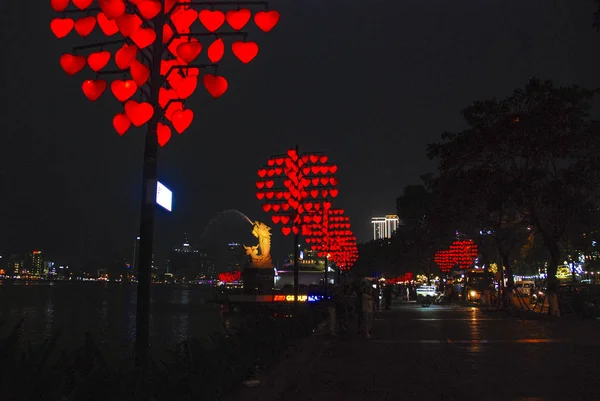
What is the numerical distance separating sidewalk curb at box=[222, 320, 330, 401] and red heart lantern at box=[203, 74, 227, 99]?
4.00 metres

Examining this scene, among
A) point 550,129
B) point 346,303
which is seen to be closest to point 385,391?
point 346,303

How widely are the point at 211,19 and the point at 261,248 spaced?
155ft

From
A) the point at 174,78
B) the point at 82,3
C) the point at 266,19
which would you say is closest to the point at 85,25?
the point at 82,3

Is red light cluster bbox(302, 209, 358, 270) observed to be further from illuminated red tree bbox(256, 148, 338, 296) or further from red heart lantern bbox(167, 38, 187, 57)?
red heart lantern bbox(167, 38, 187, 57)

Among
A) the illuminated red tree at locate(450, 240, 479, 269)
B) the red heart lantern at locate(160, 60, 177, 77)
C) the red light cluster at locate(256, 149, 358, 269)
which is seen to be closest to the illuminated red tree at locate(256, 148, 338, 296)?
the red light cluster at locate(256, 149, 358, 269)

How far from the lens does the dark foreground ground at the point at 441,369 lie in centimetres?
905

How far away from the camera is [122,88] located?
797 cm

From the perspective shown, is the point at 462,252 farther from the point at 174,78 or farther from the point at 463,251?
the point at 174,78

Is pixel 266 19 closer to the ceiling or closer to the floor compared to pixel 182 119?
closer to the ceiling

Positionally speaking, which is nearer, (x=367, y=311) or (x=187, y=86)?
(x=187, y=86)

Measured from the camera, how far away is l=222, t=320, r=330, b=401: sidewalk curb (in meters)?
8.17

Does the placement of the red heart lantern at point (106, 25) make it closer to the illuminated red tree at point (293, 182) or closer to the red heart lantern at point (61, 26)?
the red heart lantern at point (61, 26)

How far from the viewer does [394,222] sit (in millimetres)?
182500

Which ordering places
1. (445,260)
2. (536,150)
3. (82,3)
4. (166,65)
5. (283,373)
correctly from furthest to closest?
(445,260) < (536,150) < (283,373) < (166,65) < (82,3)
